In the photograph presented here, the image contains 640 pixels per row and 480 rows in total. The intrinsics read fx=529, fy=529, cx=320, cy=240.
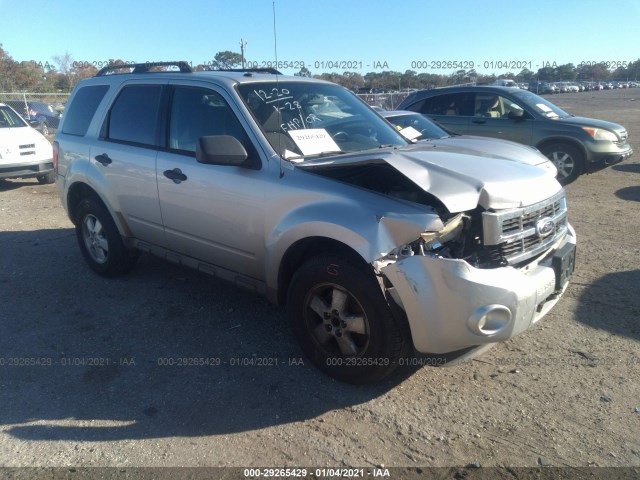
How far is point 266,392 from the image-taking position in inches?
134

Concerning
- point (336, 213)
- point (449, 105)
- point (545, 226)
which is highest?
Result: point (449, 105)

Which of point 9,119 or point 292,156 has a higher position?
point 9,119

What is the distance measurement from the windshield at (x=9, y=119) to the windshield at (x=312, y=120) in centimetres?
930

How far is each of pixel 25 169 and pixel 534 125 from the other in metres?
10.0

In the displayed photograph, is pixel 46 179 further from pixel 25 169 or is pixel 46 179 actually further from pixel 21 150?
pixel 21 150

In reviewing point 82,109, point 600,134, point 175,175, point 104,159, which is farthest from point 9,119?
point 600,134

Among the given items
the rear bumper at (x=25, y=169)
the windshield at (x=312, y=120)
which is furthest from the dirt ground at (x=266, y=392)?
the rear bumper at (x=25, y=169)

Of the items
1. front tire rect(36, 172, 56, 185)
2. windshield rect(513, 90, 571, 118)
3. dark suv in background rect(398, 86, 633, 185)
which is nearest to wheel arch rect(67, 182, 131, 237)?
front tire rect(36, 172, 56, 185)

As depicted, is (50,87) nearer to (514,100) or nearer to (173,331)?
(514,100)

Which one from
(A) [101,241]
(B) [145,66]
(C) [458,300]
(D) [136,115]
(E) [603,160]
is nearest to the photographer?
(C) [458,300]

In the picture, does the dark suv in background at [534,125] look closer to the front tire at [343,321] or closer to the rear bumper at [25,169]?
the front tire at [343,321]

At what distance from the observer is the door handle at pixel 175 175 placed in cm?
415

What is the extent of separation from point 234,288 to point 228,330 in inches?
35.0

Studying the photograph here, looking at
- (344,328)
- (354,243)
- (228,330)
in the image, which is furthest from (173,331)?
(354,243)
